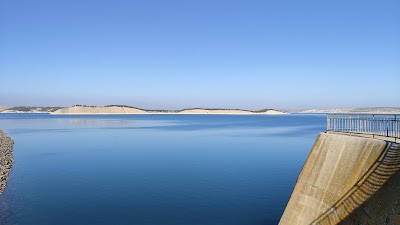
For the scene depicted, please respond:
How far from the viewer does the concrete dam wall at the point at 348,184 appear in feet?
39.1

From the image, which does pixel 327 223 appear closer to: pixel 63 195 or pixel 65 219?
pixel 65 219

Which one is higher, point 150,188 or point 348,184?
point 348,184

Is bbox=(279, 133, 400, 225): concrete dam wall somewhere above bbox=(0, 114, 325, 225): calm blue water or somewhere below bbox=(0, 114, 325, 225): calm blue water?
above

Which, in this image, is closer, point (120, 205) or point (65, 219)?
point (65, 219)

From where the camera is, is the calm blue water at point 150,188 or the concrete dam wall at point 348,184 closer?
the concrete dam wall at point 348,184

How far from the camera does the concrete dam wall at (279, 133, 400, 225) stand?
39.1ft

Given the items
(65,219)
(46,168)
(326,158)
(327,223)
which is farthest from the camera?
(46,168)

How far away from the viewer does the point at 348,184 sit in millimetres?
13664

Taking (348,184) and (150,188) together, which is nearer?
(348,184)

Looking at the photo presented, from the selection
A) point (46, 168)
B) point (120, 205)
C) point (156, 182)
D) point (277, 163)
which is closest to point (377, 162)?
point (120, 205)

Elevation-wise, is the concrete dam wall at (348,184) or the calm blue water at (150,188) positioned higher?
the concrete dam wall at (348,184)

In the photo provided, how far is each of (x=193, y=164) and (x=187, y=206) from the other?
17423 mm

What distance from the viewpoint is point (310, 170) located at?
53.2 feet

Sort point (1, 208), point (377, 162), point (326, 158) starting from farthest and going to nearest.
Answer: point (1, 208) → point (326, 158) → point (377, 162)
